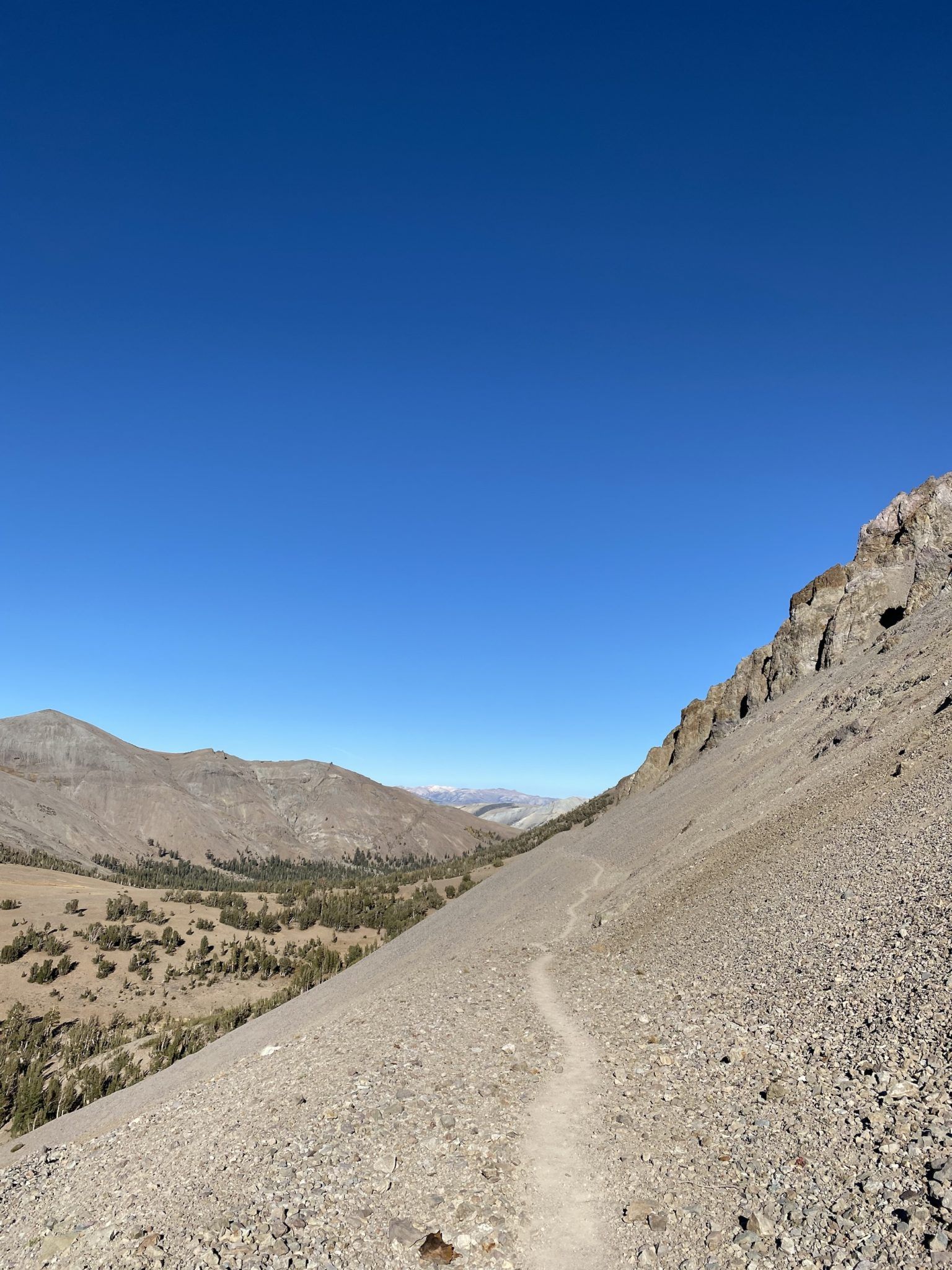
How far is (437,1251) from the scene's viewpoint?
6379mm

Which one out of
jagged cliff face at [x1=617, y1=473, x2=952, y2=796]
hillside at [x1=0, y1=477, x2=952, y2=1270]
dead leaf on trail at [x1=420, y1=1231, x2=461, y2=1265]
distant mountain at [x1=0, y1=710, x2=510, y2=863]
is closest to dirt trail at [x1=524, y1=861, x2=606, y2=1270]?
hillside at [x1=0, y1=477, x2=952, y2=1270]

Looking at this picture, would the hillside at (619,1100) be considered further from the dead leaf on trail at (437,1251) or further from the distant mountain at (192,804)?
the distant mountain at (192,804)

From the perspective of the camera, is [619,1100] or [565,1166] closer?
[565,1166]

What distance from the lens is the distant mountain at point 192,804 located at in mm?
84938

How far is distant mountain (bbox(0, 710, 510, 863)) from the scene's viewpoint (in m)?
84.9

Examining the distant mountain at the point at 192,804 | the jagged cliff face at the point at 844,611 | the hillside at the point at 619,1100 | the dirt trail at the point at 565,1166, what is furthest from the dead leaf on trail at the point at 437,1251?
the distant mountain at the point at 192,804

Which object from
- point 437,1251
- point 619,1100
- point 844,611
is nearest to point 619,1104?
point 619,1100

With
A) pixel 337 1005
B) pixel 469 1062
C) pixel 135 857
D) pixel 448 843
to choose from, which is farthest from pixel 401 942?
pixel 448 843

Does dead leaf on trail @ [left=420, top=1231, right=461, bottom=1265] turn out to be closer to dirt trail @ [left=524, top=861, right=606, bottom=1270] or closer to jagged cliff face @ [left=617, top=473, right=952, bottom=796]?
dirt trail @ [left=524, top=861, right=606, bottom=1270]

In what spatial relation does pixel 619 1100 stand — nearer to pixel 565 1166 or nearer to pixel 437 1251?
pixel 565 1166

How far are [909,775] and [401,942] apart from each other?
20332 millimetres

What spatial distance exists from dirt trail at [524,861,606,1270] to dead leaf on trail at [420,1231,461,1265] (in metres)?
0.71

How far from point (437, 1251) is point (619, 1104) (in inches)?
131

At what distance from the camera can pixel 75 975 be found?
90.2ft
